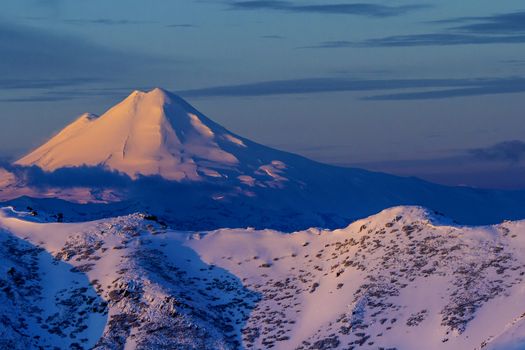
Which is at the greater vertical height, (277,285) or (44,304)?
(277,285)

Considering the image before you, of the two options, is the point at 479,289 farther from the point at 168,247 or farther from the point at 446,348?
the point at 168,247

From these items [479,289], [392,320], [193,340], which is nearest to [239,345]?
[193,340]

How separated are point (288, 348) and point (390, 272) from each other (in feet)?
37.3

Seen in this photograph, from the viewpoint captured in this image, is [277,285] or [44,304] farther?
[277,285]

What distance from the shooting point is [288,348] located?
3713 inches

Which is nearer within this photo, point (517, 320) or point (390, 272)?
point (517, 320)

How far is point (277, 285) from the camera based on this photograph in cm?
10638

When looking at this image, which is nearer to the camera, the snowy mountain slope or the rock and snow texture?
the rock and snow texture

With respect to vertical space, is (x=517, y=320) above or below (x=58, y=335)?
above

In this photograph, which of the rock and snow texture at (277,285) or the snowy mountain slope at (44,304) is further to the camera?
the snowy mountain slope at (44,304)

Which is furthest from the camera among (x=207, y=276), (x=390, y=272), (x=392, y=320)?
(x=207, y=276)

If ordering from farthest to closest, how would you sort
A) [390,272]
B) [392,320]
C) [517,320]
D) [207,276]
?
[207,276] < [390,272] < [392,320] < [517,320]

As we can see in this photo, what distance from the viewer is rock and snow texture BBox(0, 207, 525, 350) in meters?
92.6

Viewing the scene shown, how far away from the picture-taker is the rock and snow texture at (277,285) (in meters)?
92.6
